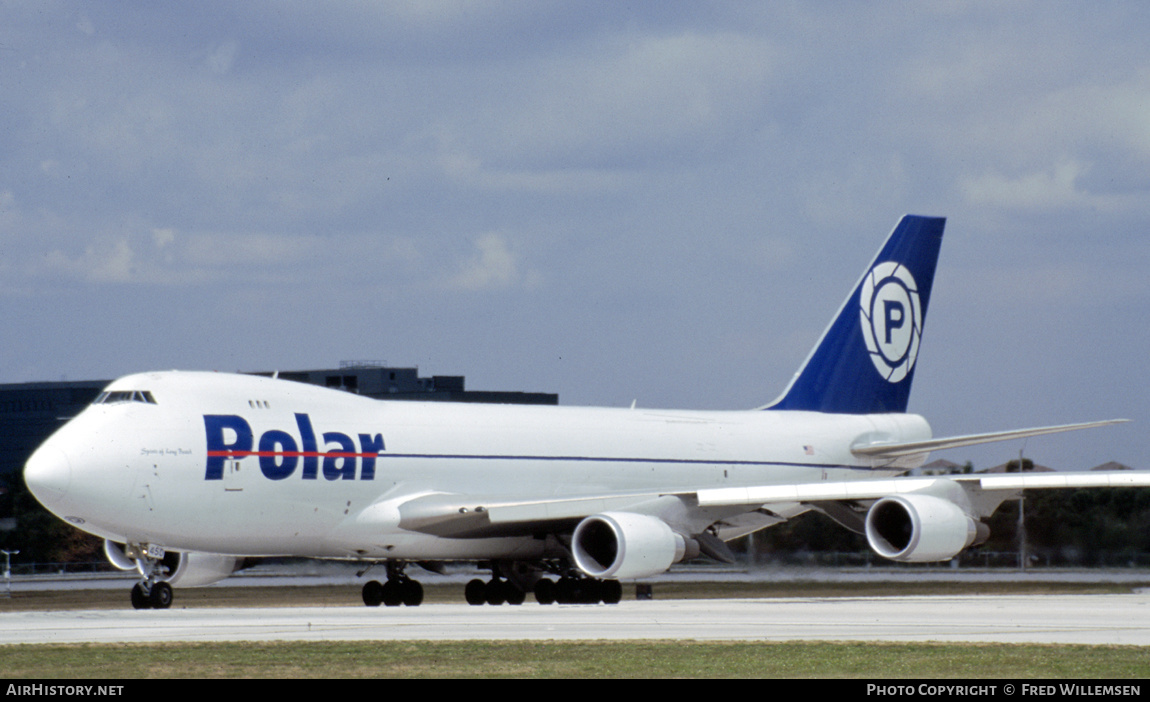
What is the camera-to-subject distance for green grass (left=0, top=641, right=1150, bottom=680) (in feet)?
41.8

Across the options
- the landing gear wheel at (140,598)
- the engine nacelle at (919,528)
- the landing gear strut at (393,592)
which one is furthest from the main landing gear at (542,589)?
the landing gear wheel at (140,598)

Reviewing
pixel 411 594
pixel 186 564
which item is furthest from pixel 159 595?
pixel 411 594

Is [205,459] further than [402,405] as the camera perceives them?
No

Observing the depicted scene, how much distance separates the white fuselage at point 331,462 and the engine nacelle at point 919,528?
5.56 m

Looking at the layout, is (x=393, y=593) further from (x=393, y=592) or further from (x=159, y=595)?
(x=159, y=595)

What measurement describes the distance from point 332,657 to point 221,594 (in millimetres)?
18336

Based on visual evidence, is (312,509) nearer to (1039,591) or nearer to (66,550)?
(1039,591)

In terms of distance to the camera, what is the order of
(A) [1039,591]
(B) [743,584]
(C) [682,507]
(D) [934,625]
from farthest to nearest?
(B) [743,584], (A) [1039,591], (C) [682,507], (D) [934,625]

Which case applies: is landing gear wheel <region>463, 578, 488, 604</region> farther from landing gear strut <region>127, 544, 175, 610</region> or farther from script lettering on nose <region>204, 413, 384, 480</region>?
landing gear strut <region>127, 544, 175, 610</region>

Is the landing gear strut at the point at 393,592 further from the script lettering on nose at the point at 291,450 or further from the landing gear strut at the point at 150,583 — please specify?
the landing gear strut at the point at 150,583

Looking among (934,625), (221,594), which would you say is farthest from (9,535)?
(934,625)

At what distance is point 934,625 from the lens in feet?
61.6

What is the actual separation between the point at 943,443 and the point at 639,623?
12.0m

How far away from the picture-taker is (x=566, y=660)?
14.0 meters
